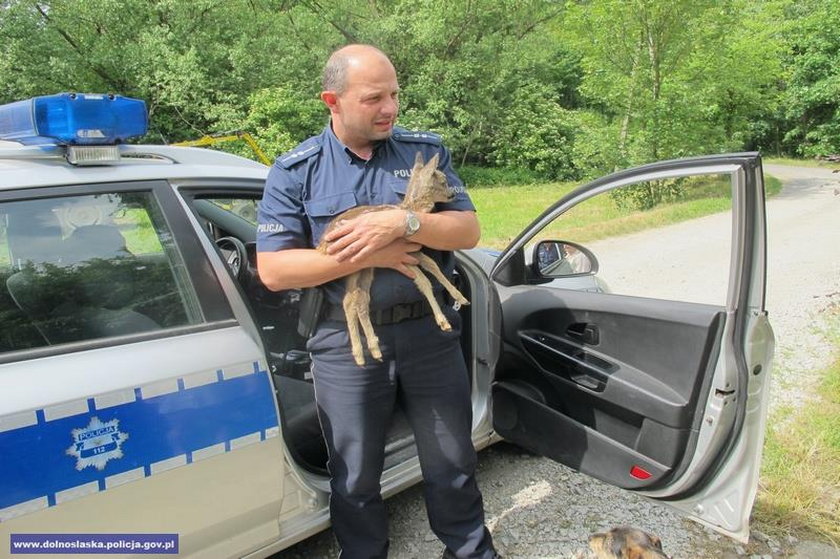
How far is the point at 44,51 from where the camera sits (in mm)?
13125

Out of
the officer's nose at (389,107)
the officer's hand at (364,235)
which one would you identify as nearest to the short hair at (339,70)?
the officer's nose at (389,107)

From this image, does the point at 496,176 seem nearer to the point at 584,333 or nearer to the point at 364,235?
the point at 584,333

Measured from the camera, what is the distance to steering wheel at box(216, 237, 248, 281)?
2814 mm

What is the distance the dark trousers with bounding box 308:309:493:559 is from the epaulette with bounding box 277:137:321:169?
1.65ft

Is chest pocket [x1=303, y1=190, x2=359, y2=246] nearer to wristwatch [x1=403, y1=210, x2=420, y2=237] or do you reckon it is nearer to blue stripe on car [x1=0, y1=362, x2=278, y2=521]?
wristwatch [x1=403, y1=210, x2=420, y2=237]

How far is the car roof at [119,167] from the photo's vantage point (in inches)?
64.6

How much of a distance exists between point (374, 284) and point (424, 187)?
32cm

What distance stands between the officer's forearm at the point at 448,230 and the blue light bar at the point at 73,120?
37.1 inches

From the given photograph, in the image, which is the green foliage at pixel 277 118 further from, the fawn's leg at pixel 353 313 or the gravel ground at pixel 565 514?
the fawn's leg at pixel 353 313

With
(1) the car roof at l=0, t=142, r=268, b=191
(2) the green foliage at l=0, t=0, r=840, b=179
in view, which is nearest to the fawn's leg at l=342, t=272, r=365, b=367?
(1) the car roof at l=0, t=142, r=268, b=191

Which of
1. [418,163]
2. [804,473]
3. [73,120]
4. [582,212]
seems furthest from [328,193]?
[804,473]

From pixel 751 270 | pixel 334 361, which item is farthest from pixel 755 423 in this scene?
pixel 334 361

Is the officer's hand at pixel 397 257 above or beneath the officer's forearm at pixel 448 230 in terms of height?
beneath

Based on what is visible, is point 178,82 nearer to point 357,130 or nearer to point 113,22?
point 113,22
